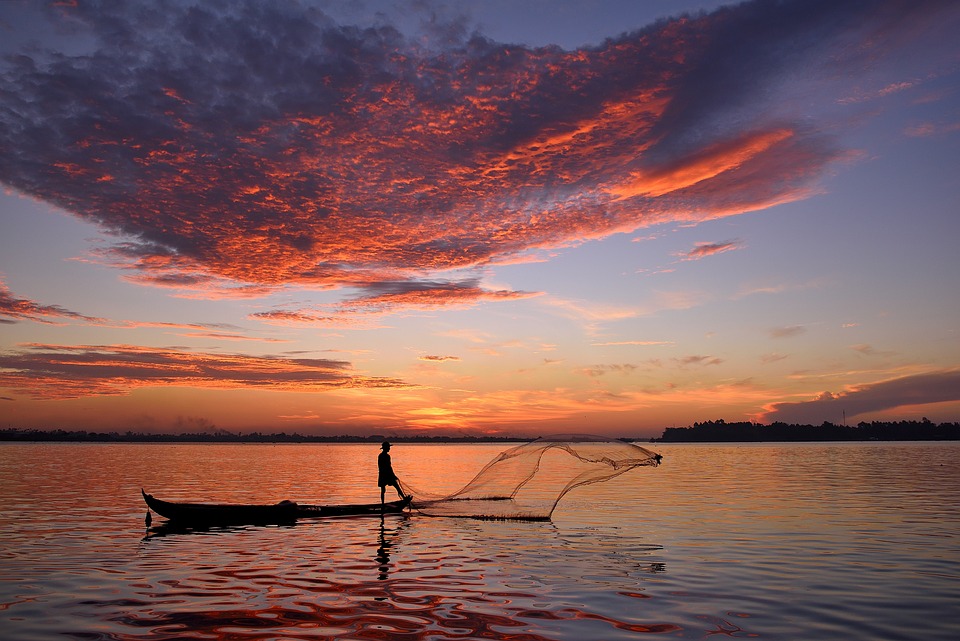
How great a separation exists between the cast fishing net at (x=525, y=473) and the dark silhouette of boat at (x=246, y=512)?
2399 millimetres

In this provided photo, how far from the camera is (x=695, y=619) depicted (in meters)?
12.4

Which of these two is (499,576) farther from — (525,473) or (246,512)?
(246,512)

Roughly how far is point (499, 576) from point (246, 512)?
1437cm

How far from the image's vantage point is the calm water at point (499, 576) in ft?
39.0

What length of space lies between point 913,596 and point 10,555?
23494mm

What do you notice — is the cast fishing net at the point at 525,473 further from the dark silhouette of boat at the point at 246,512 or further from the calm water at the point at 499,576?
the dark silhouette of boat at the point at 246,512

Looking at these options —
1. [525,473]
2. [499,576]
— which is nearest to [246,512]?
[525,473]

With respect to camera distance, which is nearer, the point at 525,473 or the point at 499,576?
the point at 499,576

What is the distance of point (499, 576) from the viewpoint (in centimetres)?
1603

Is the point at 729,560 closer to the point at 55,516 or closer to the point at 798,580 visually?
the point at 798,580

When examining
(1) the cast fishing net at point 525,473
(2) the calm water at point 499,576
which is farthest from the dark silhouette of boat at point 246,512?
(1) the cast fishing net at point 525,473

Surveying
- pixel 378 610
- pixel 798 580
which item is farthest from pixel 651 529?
pixel 378 610

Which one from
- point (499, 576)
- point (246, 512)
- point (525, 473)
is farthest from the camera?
point (246, 512)

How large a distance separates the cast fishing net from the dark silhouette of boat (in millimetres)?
2399
